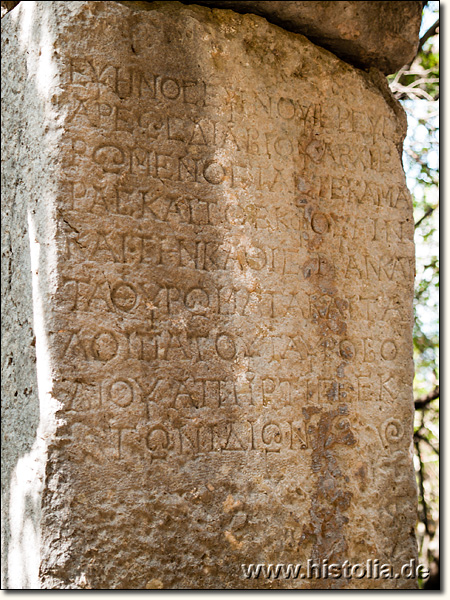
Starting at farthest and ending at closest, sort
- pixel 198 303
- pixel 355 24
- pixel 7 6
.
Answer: pixel 355 24 → pixel 7 6 → pixel 198 303

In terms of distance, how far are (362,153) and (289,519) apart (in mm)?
1736

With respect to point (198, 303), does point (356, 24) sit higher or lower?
higher

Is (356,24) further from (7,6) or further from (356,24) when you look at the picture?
(7,6)

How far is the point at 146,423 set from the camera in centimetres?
276

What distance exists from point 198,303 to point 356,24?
1.58m

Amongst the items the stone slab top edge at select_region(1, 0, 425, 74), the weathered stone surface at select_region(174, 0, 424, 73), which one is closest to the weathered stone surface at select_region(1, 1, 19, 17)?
the stone slab top edge at select_region(1, 0, 425, 74)

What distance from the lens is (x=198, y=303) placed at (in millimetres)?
2947

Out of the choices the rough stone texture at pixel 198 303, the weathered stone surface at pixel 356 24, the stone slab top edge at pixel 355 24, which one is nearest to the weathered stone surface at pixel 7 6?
the stone slab top edge at pixel 355 24

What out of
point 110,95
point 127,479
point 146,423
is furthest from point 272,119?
point 127,479

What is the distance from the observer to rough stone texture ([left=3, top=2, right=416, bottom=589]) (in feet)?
8.79

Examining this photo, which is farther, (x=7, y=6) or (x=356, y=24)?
(x=356, y=24)

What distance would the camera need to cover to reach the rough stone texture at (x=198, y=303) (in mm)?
2680

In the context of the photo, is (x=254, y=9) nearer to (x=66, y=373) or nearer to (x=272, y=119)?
(x=272, y=119)

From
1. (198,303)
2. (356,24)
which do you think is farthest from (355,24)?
(198,303)
